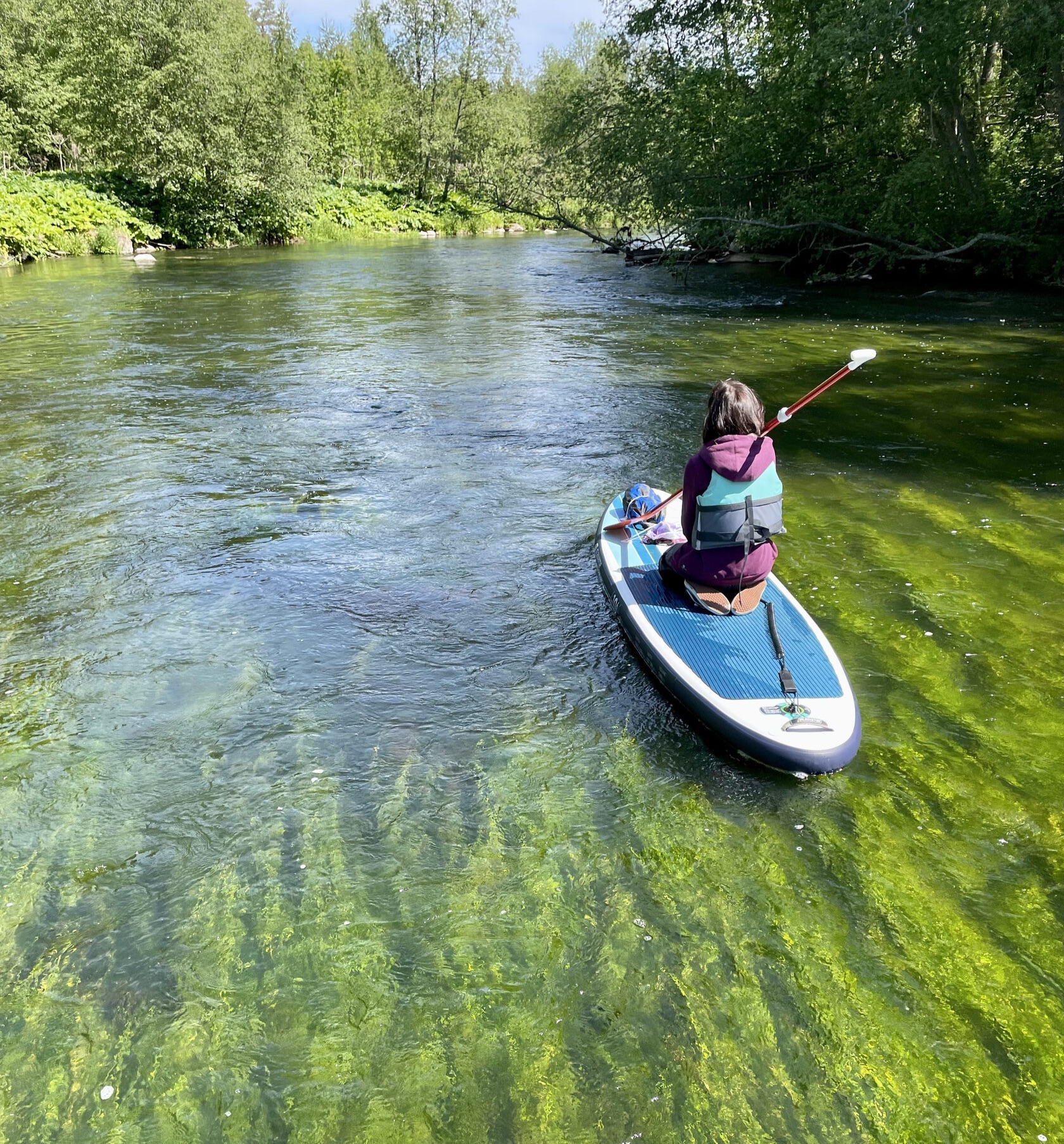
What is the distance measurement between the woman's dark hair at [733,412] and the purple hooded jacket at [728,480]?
1.6 inches

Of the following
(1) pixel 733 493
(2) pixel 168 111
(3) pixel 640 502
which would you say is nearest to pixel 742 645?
(1) pixel 733 493

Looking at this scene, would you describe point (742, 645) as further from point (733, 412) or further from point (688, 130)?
point (688, 130)

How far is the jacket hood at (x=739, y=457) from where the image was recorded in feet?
13.9

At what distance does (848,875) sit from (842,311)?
49.3ft

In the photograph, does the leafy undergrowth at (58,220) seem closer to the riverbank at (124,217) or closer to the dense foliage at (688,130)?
the riverbank at (124,217)

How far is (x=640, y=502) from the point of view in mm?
5855

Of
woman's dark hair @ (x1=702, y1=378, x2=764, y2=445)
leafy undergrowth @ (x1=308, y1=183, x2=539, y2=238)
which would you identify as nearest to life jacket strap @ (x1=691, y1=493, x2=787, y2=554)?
woman's dark hair @ (x1=702, y1=378, x2=764, y2=445)

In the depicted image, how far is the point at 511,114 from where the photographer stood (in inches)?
1880

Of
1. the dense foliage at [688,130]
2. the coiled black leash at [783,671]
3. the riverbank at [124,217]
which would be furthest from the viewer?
the riverbank at [124,217]

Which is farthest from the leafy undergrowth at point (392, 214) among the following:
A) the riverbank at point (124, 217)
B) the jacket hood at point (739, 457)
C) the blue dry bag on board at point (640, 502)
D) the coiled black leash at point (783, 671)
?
the coiled black leash at point (783, 671)

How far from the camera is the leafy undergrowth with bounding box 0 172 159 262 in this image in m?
24.5

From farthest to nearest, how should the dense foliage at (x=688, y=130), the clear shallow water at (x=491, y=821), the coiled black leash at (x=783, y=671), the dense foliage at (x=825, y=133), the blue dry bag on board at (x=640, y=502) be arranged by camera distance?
the dense foliage at (x=688, y=130), the dense foliage at (x=825, y=133), the blue dry bag on board at (x=640, y=502), the coiled black leash at (x=783, y=671), the clear shallow water at (x=491, y=821)

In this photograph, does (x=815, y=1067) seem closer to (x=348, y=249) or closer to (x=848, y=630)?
(x=848, y=630)

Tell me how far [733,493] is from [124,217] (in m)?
30.3
